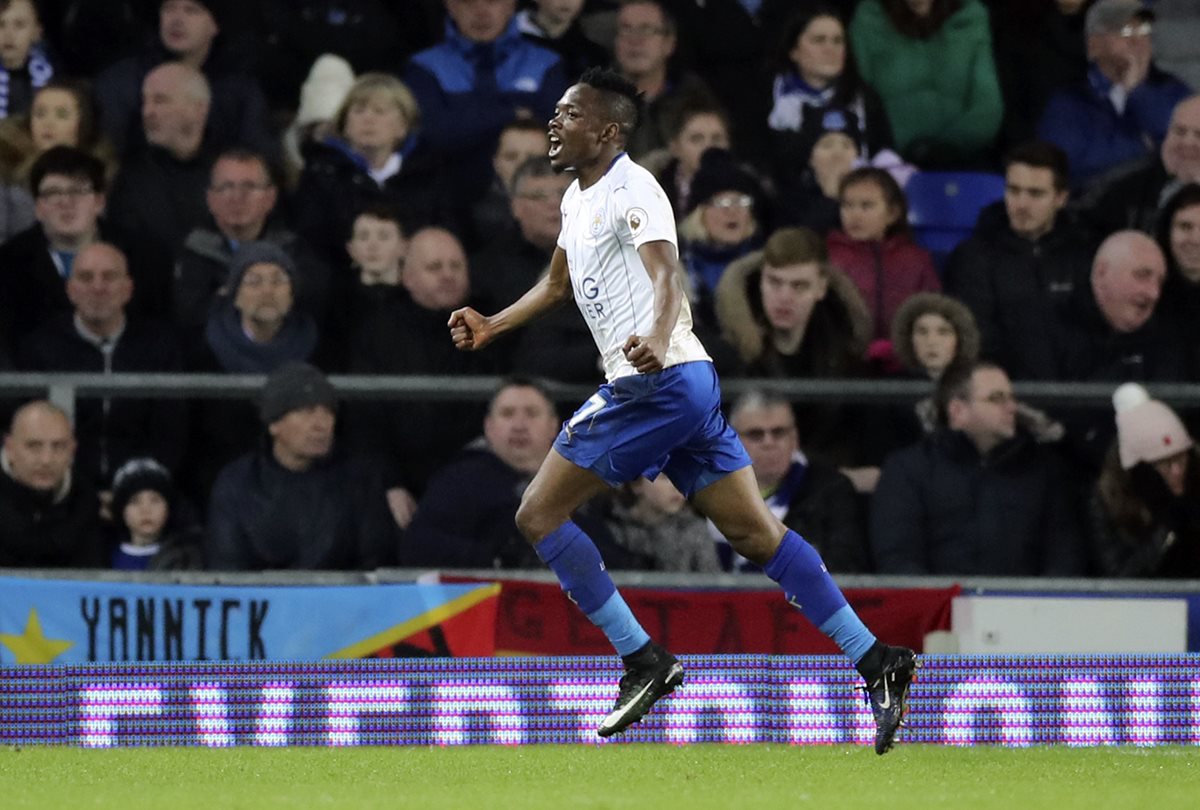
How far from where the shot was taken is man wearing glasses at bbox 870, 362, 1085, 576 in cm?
1027

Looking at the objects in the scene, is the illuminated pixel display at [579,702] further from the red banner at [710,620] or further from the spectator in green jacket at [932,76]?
the spectator in green jacket at [932,76]

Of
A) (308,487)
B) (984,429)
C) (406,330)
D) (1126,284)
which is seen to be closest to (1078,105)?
(1126,284)

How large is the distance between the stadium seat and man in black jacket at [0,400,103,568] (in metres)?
4.45

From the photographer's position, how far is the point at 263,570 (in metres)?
10.2

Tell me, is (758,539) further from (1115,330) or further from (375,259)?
(1115,330)

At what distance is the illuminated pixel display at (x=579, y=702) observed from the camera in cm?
831

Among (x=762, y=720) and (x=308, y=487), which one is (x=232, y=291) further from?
(x=762, y=720)

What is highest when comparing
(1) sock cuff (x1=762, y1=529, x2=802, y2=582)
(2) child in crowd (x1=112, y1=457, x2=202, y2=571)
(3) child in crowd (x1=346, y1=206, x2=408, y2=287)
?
(3) child in crowd (x1=346, y1=206, x2=408, y2=287)

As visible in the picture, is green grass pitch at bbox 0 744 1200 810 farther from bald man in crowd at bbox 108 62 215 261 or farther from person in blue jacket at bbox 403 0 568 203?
person in blue jacket at bbox 403 0 568 203

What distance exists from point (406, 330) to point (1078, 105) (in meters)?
3.90

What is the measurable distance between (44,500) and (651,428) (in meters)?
3.83

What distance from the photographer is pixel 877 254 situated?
11.3 meters

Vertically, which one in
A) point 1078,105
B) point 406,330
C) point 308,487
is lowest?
point 308,487

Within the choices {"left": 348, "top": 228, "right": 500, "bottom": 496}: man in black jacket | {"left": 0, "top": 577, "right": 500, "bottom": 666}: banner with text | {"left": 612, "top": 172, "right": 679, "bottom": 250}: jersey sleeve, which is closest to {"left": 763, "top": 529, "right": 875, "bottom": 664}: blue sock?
A: {"left": 612, "top": 172, "right": 679, "bottom": 250}: jersey sleeve
